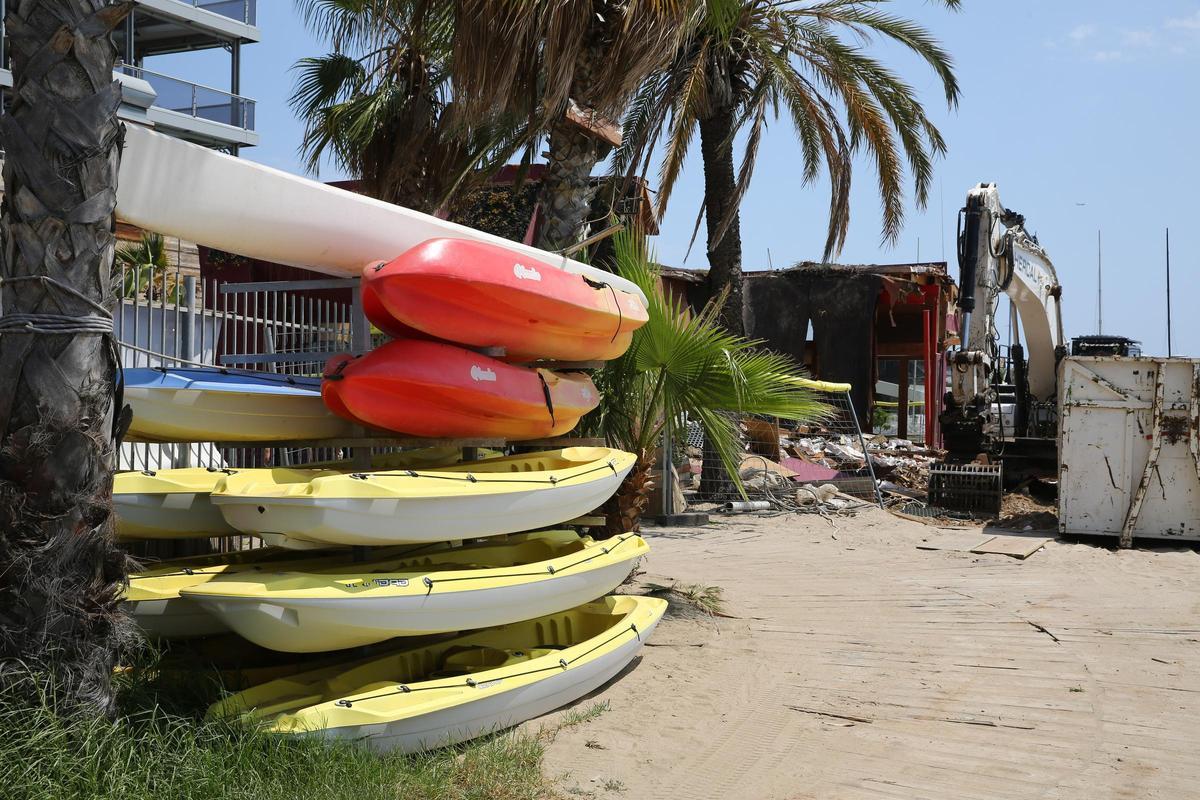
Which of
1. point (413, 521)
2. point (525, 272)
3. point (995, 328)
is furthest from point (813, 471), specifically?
point (413, 521)

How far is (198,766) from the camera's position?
3801mm

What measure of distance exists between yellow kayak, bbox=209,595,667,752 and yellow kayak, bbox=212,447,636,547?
0.67 meters

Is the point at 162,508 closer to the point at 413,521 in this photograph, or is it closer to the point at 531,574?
the point at 413,521

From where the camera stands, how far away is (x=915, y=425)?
3091 centimetres

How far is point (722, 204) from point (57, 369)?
446 inches

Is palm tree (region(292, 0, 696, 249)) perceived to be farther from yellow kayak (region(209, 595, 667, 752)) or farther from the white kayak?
yellow kayak (region(209, 595, 667, 752))

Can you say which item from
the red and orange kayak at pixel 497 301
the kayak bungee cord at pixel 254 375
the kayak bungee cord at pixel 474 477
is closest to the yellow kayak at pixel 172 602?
the kayak bungee cord at pixel 474 477

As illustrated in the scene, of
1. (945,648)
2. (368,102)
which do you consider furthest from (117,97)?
(368,102)

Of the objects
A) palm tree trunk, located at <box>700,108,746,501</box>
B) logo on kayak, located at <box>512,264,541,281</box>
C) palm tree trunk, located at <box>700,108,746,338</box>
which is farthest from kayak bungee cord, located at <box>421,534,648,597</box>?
palm tree trunk, located at <box>700,108,746,338</box>

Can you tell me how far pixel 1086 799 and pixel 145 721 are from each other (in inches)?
151

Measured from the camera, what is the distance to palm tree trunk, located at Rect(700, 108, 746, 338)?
46.4ft

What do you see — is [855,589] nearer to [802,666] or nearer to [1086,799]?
[802,666]

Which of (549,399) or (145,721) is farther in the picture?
(549,399)

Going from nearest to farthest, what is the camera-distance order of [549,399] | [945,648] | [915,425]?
[549,399]
[945,648]
[915,425]
